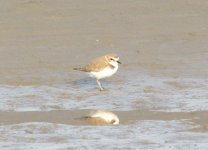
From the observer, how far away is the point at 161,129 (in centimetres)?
1163

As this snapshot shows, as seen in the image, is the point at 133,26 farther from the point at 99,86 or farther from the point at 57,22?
the point at 99,86

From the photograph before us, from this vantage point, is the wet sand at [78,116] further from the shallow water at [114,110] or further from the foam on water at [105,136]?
the foam on water at [105,136]

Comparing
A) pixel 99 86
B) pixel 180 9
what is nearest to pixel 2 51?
pixel 99 86

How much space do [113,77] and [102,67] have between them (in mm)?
804

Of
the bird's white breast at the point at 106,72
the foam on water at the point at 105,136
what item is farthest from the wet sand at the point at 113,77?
the bird's white breast at the point at 106,72

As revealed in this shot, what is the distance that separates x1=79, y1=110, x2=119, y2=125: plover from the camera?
1193cm

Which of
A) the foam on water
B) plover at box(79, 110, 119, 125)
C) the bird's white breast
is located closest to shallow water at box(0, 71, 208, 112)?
the bird's white breast

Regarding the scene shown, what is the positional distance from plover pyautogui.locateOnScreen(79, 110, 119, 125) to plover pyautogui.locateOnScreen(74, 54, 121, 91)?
1509 millimetres

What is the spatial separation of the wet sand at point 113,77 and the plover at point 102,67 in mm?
248

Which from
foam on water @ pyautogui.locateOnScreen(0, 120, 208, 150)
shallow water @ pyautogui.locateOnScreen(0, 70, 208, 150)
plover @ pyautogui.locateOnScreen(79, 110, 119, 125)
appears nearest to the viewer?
foam on water @ pyautogui.locateOnScreen(0, 120, 208, 150)

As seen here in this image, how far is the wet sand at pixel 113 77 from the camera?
11727mm

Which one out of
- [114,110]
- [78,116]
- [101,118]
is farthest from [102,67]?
[101,118]

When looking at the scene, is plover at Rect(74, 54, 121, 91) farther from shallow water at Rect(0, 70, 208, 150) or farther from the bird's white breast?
shallow water at Rect(0, 70, 208, 150)

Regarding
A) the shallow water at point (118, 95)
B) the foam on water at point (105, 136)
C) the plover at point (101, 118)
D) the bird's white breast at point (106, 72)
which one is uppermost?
the bird's white breast at point (106, 72)
